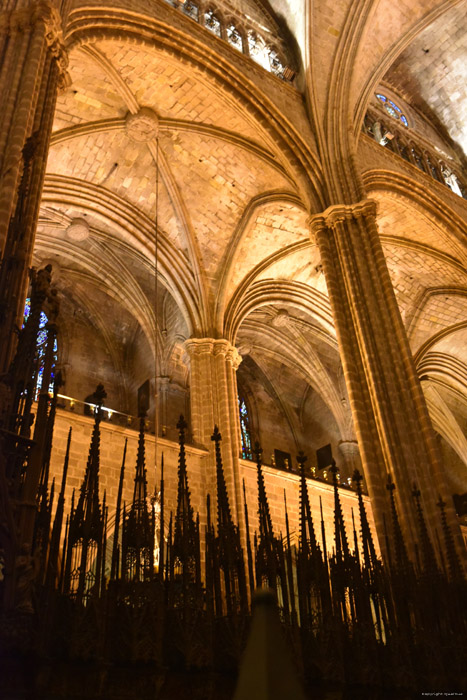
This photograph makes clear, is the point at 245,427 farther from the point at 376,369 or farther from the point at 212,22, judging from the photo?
the point at 212,22

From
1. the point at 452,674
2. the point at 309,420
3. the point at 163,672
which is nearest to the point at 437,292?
the point at 309,420

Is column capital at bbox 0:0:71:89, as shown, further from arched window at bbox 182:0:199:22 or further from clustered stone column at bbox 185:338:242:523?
clustered stone column at bbox 185:338:242:523

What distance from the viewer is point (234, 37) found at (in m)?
14.9

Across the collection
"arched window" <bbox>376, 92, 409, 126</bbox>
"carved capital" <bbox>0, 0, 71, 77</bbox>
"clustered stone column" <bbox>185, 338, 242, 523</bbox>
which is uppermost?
"arched window" <bbox>376, 92, 409, 126</bbox>

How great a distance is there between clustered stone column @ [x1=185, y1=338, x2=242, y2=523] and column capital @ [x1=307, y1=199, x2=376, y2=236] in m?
4.15

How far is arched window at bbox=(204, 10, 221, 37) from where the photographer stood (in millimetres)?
14297

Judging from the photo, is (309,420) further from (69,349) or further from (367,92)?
(367,92)

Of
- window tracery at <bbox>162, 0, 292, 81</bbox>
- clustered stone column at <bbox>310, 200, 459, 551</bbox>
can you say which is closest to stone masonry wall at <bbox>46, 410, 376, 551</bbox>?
clustered stone column at <bbox>310, 200, 459, 551</bbox>

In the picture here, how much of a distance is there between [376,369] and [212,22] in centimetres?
961

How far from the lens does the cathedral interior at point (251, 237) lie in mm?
9180

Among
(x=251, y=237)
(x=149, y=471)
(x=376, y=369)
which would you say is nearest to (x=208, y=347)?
(x=251, y=237)

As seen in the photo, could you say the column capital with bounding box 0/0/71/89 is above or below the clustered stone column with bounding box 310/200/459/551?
above

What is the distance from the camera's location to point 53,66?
845 cm

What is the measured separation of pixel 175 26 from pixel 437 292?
36.1 feet
